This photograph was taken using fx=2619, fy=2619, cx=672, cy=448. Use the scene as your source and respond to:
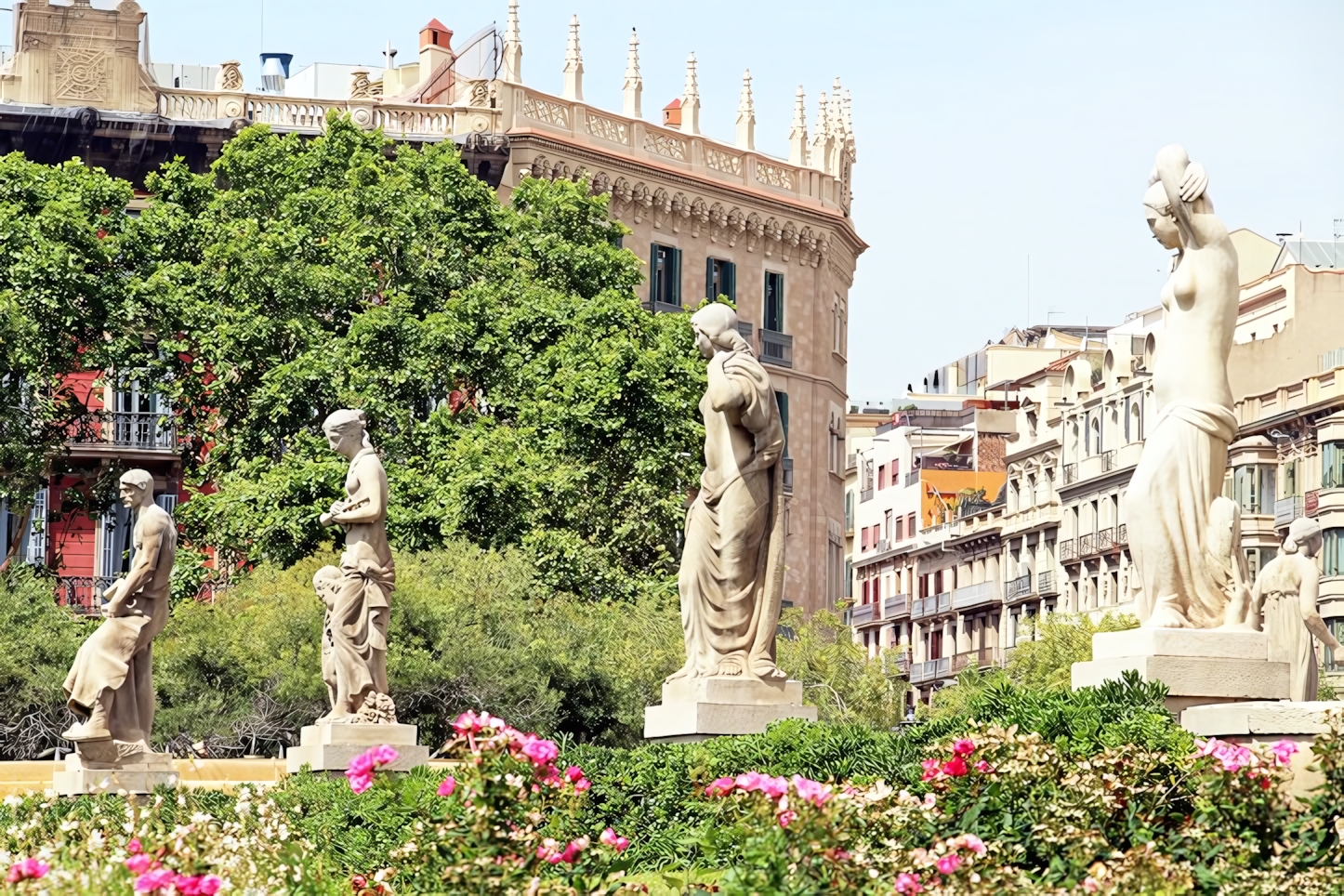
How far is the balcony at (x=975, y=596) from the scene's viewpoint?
310ft

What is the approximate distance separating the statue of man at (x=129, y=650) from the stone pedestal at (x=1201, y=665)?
374 inches

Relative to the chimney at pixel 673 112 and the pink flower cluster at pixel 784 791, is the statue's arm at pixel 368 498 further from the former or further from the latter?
the chimney at pixel 673 112

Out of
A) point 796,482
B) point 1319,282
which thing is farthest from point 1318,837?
point 1319,282

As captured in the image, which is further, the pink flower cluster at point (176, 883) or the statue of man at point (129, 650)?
the statue of man at point (129, 650)

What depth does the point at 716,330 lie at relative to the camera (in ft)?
52.0

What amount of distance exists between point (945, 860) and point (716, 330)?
23.3ft

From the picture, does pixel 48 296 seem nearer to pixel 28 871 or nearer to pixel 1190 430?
pixel 1190 430

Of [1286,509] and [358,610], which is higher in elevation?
[1286,509]

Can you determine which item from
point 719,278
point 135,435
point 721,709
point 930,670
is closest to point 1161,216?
point 721,709

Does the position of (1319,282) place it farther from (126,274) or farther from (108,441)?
(126,274)

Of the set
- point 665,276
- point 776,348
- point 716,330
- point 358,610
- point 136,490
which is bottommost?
point 358,610

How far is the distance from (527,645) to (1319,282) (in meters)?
45.3

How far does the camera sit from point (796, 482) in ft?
227

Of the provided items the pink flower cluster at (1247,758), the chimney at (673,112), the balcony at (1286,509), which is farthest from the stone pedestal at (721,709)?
the chimney at (673,112)
